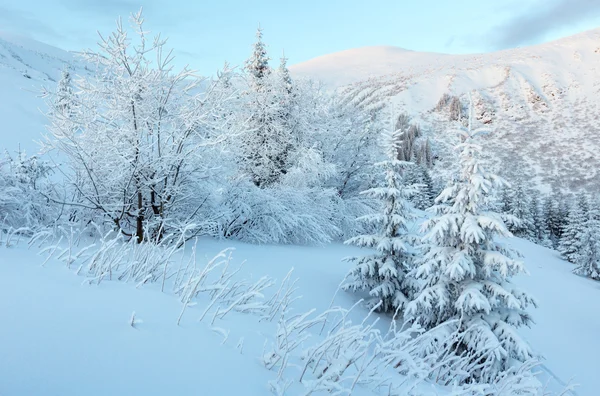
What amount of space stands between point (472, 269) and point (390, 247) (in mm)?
2266

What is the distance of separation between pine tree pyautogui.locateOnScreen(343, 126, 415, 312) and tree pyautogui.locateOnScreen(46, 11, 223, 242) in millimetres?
4586

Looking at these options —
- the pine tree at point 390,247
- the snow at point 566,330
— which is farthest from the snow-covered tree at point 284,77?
the snow at point 566,330

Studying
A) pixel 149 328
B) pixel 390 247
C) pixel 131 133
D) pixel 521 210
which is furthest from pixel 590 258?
pixel 149 328

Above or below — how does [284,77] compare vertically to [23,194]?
above

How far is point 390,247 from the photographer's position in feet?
29.4

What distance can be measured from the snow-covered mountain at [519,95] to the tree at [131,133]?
4274cm

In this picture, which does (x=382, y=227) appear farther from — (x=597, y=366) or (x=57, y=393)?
(x=597, y=366)

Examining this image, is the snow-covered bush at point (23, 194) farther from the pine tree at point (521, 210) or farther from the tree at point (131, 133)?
the pine tree at point (521, 210)

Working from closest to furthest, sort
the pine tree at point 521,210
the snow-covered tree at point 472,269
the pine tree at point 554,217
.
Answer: the snow-covered tree at point 472,269 → the pine tree at point 521,210 → the pine tree at point 554,217

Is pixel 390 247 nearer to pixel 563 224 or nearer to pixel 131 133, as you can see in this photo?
pixel 131 133

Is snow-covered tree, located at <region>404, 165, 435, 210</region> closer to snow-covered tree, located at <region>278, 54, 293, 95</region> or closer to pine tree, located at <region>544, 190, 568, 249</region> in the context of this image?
pine tree, located at <region>544, 190, 568, 249</region>

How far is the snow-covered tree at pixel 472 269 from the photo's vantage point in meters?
6.73

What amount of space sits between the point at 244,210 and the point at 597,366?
42.7 feet

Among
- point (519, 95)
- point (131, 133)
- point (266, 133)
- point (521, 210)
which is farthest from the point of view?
point (519, 95)
